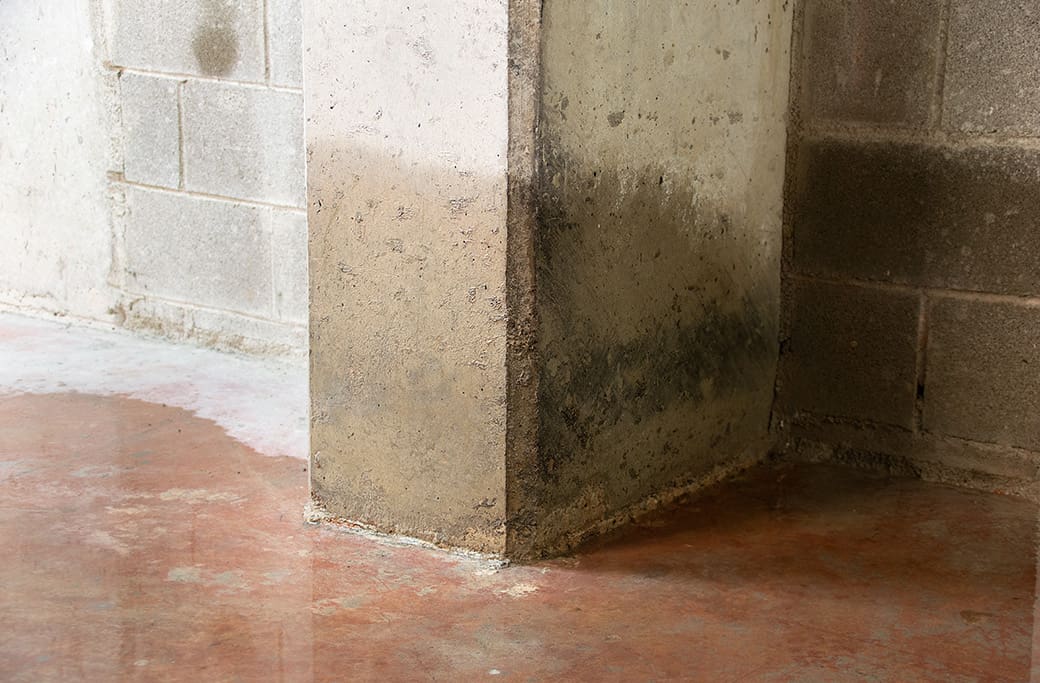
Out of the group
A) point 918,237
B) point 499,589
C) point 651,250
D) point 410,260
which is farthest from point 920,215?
point 499,589

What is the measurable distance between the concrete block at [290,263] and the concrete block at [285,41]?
46cm

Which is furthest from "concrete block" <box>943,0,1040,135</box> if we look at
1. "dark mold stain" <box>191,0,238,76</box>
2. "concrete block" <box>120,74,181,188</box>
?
"concrete block" <box>120,74,181,188</box>

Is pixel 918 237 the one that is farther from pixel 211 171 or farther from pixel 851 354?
pixel 211 171

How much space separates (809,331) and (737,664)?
1484 millimetres

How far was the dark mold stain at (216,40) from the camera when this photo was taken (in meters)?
4.80

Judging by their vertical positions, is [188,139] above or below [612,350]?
above

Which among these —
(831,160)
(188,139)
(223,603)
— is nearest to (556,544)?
(223,603)

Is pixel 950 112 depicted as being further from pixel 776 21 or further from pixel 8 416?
pixel 8 416

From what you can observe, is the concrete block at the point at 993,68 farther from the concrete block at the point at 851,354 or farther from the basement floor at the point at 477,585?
the basement floor at the point at 477,585

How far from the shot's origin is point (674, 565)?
Result: 328 cm

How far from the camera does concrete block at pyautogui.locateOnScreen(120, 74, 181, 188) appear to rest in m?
5.04

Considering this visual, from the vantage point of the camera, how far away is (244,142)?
4.88 m

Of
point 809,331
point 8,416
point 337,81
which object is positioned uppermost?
point 337,81

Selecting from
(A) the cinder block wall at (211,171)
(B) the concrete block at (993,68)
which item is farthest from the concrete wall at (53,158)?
(B) the concrete block at (993,68)
